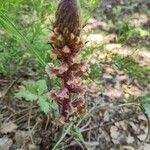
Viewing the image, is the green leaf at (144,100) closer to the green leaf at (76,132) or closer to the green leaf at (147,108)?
the green leaf at (147,108)

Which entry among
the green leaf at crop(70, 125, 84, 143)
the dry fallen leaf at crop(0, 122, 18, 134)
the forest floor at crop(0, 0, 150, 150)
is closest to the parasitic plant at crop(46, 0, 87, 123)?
the green leaf at crop(70, 125, 84, 143)

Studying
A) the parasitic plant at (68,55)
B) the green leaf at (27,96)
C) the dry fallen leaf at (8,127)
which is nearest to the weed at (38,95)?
the green leaf at (27,96)

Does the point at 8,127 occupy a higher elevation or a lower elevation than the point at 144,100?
lower

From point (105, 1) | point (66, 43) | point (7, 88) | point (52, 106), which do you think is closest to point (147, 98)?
point (52, 106)

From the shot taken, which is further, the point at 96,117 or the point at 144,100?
the point at 96,117

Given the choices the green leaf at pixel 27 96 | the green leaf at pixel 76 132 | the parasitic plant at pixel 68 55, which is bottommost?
the green leaf at pixel 76 132

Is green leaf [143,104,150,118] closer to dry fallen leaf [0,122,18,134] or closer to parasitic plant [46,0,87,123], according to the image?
parasitic plant [46,0,87,123]

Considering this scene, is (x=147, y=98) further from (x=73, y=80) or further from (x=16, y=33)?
(x=16, y=33)

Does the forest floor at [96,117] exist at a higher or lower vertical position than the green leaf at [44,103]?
lower

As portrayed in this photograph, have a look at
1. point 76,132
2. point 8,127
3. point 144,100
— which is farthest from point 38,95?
point 144,100

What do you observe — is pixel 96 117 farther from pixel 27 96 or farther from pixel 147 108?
pixel 27 96
